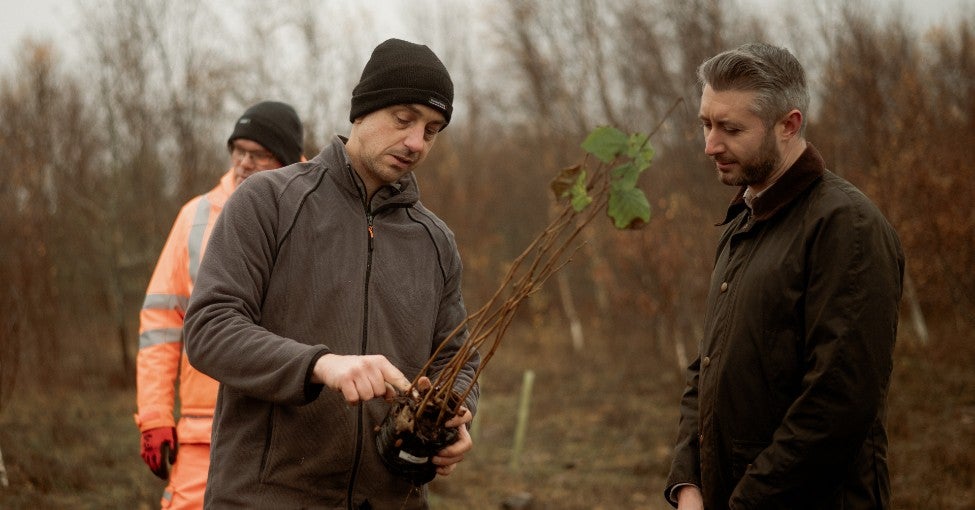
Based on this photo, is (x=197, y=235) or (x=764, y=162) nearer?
(x=764, y=162)

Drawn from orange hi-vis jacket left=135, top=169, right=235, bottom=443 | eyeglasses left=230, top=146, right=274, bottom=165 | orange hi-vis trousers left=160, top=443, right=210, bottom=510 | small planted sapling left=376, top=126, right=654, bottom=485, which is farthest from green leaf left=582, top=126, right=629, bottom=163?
eyeglasses left=230, top=146, right=274, bottom=165

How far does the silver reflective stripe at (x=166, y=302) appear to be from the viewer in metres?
3.60

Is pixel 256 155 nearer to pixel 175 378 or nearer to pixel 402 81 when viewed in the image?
pixel 175 378

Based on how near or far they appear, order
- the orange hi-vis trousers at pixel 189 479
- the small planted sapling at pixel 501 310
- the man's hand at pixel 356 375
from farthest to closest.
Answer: the orange hi-vis trousers at pixel 189 479 < the small planted sapling at pixel 501 310 < the man's hand at pixel 356 375

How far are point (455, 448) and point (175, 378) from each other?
1.78 meters

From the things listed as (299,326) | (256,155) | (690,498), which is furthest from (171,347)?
(690,498)

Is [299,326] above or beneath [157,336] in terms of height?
above

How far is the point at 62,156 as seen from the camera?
51.8ft

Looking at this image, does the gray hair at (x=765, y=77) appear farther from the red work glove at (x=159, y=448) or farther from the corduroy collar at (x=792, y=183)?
the red work glove at (x=159, y=448)

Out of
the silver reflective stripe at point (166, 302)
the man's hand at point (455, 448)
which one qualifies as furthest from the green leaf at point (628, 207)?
the silver reflective stripe at point (166, 302)

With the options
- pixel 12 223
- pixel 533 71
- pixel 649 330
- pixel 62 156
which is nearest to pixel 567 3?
pixel 533 71

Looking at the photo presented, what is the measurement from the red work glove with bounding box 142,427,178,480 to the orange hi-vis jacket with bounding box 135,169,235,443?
3cm

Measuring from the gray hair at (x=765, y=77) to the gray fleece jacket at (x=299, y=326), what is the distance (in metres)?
1.04

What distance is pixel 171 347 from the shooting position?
362 cm
